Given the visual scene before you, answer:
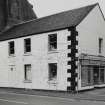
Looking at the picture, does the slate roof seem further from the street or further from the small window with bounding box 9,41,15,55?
the street

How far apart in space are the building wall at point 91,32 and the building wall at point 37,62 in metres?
→ 1.56

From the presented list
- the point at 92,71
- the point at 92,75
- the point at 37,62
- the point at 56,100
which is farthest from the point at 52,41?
the point at 56,100

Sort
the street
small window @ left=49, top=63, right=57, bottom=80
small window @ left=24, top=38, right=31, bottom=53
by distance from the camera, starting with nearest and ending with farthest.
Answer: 1. the street
2. small window @ left=49, top=63, right=57, bottom=80
3. small window @ left=24, top=38, right=31, bottom=53

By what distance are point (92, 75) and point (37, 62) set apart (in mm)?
5669

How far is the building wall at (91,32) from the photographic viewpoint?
76.2 ft

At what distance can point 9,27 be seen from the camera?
3512cm

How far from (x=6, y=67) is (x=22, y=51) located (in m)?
3.68

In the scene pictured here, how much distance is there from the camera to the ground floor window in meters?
23.2

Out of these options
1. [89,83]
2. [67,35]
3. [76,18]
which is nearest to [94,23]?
[76,18]

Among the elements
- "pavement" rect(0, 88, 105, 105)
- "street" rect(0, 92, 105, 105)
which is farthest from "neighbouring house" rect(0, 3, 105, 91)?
"street" rect(0, 92, 105, 105)

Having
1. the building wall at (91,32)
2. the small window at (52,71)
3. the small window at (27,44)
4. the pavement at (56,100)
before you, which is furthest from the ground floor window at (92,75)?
the small window at (27,44)

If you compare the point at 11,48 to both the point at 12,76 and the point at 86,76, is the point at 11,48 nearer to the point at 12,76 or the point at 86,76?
the point at 12,76

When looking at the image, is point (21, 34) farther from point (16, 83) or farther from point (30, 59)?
point (16, 83)

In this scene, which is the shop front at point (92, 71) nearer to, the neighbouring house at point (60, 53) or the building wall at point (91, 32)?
the neighbouring house at point (60, 53)
